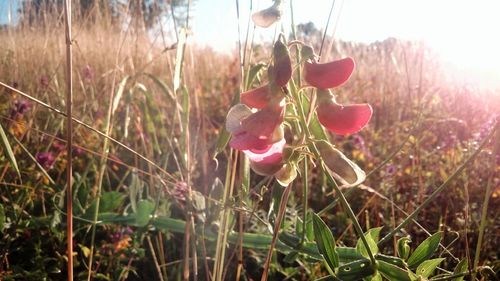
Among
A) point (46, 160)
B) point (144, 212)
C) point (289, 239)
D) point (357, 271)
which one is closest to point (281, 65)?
point (357, 271)

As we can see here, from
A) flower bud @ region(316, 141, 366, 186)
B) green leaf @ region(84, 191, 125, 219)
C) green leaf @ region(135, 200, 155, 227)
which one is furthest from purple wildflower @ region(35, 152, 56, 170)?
flower bud @ region(316, 141, 366, 186)

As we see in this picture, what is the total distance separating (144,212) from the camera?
0.98m

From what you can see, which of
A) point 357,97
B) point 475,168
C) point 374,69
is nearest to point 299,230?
point 475,168

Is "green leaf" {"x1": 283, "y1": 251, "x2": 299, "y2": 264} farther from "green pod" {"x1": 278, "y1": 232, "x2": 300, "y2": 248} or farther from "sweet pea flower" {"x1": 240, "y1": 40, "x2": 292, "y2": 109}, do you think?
"sweet pea flower" {"x1": 240, "y1": 40, "x2": 292, "y2": 109}

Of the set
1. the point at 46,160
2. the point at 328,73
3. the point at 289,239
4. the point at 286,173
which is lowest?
the point at 46,160

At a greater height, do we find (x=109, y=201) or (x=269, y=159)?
(x=269, y=159)

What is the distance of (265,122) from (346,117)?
0.22 feet

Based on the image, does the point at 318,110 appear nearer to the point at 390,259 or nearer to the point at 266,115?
the point at 266,115

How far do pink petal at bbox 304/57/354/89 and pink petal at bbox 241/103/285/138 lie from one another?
37 mm

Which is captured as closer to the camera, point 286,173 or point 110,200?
point 286,173

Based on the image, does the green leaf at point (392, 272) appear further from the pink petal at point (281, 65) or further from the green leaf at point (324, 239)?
the pink petal at point (281, 65)

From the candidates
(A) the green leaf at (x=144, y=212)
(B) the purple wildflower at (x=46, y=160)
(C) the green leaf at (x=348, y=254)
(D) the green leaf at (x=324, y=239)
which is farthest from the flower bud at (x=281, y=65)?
(B) the purple wildflower at (x=46, y=160)

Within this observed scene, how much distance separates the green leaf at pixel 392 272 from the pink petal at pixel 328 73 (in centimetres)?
19

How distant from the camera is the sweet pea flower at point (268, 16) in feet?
1.43
